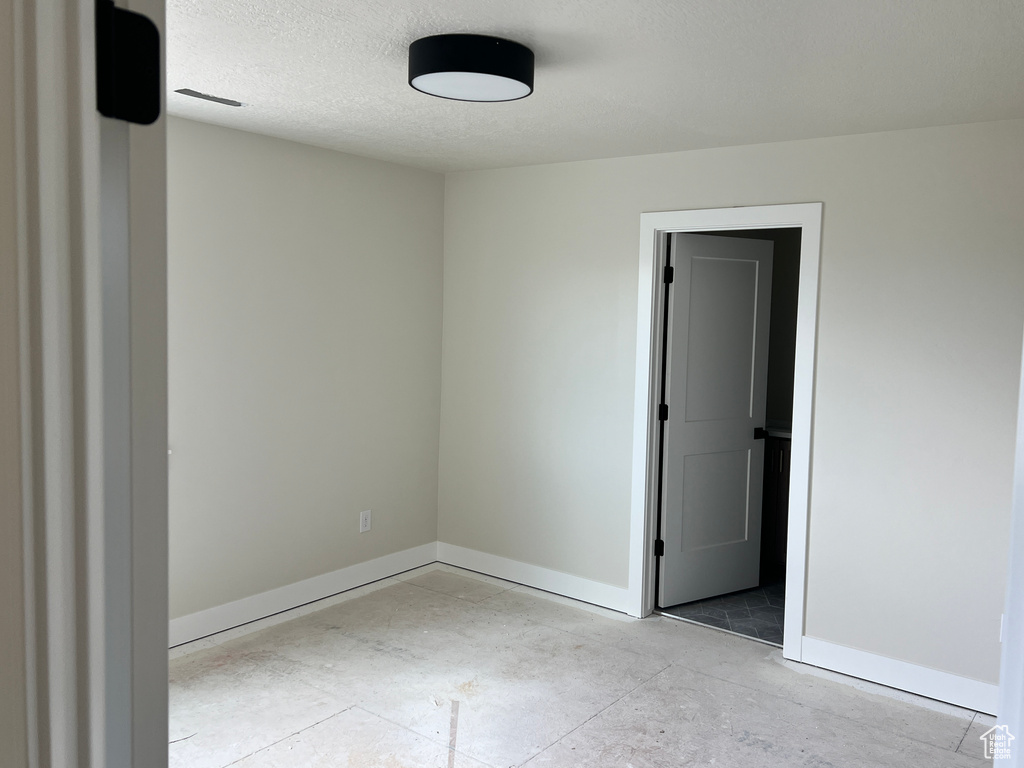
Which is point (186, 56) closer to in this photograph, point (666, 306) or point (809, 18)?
point (809, 18)

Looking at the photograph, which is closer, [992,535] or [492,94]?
[492,94]

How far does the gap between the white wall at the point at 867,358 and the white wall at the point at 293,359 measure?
779 millimetres

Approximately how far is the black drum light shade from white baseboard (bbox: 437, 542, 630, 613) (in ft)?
9.50

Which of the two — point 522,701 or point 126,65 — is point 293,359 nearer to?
point 522,701

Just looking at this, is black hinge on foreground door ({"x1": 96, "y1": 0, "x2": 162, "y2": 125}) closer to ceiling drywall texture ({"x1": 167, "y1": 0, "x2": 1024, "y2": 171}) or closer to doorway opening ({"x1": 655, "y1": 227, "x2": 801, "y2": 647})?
ceiling drywall texture ({"x1": 167, "y1": 0, "x2": 1024, "y2": 171})

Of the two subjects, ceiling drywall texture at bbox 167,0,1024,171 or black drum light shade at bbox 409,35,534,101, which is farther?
black drum light shade at bbox 409,35,534,101

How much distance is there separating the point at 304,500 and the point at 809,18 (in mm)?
3342

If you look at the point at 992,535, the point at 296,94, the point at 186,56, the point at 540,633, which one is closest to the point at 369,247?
the point at 296,94

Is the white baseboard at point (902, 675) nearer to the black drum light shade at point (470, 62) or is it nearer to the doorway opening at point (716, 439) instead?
the doorway opening at point (716, 439)

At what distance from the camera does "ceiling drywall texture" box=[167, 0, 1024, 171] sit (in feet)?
7.42

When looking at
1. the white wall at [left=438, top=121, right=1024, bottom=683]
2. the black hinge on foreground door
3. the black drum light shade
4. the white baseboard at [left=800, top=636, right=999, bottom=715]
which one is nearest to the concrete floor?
the white baseboard at [left=800, top=636, right=999, bottom=715]

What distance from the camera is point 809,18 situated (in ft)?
7.39

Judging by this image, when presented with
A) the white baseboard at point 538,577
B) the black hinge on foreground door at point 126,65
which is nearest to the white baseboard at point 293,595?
the white baseboard at point 538,577

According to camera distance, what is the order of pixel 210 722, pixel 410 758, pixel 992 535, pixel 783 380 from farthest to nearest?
1. pixel 783 380
2. pixel 992 535
3. pixel 210 722
4. pixel 410 758
